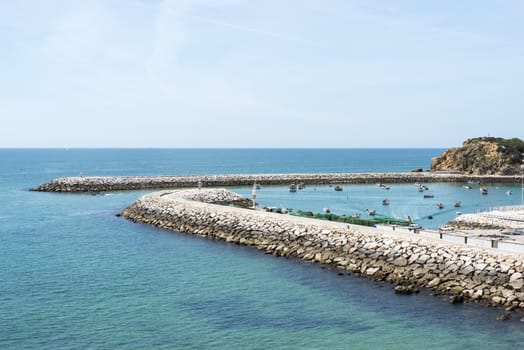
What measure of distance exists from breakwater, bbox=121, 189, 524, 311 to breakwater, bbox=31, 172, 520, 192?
106ft

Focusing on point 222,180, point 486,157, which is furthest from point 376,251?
point 486,157

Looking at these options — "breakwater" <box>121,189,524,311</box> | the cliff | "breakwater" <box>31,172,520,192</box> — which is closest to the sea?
"breakwater" <box>121,189,524,311</box>

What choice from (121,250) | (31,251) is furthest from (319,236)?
(31,251)

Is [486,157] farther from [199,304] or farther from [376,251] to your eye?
[199,304]

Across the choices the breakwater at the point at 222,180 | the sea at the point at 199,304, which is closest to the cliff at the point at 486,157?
the breakwater at the point at 222,180

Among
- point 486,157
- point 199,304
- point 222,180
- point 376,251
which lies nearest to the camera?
point 199,304

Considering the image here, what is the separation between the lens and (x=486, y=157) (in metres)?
139

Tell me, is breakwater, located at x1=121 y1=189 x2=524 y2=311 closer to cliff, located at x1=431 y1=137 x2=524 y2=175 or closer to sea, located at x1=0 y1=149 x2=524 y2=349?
sea, located at x1=0 y1=149 x2=524 y2=349

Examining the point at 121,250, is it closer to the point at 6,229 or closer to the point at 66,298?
the point at 66,298

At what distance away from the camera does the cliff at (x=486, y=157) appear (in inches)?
5344

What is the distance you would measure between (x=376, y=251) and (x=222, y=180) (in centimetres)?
7382

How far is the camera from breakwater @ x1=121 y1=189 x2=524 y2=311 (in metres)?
Result: 32.1

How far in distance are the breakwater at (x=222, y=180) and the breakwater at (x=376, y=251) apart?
32.4 meters

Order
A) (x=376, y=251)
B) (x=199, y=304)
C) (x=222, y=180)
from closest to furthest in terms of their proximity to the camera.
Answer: (x=199, y=304) → (x=376, y=251) → (x=222, y=180)
